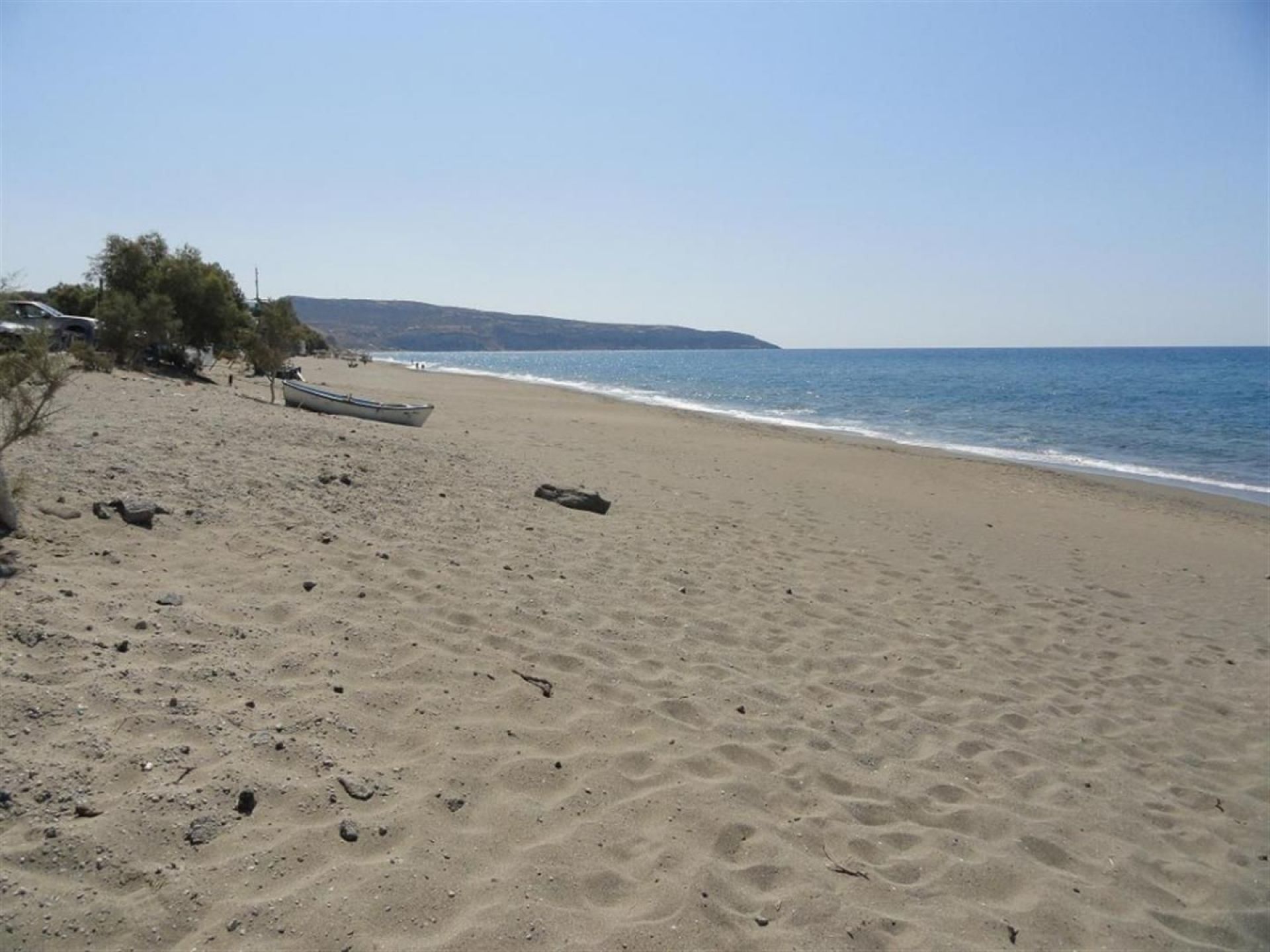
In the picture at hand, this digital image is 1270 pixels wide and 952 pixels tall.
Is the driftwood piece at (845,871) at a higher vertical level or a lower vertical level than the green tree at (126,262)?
lower

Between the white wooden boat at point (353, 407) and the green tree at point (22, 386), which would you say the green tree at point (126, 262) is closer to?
the white wooden boat at point (353, 407)

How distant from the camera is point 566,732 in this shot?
13.3 ft

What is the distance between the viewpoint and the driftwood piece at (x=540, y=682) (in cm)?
441

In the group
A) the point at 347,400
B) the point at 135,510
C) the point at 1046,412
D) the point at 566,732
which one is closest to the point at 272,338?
the point at 347,400

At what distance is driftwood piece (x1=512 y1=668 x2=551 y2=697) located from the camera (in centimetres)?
441

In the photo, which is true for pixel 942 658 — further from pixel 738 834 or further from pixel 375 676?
pixel 375 676

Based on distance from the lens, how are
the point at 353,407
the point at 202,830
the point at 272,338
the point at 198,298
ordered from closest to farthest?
the point at 202,830 → the point at 353,407 → the point at 272,338 → the point at 198,298

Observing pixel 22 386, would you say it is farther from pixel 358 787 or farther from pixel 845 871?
pixel 845 871

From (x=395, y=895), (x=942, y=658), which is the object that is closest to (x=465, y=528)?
(x=942, y=658)

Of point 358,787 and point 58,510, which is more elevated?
point 58,510

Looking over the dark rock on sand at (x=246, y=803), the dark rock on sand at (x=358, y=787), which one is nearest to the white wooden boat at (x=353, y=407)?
the dark rock on sand at (x=358, y=787)

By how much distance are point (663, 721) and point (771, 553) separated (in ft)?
13.6

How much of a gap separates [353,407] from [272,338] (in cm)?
478

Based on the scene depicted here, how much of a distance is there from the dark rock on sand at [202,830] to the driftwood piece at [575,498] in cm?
591
